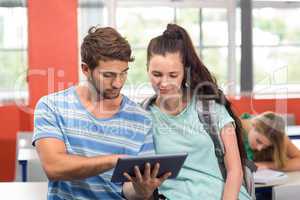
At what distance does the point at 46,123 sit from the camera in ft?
6.13

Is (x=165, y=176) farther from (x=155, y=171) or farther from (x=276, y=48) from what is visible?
(x=276, y=48)

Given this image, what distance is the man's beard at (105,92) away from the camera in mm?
1915

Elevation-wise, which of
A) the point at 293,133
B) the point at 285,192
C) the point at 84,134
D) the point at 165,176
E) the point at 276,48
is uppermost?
the point at 276,48

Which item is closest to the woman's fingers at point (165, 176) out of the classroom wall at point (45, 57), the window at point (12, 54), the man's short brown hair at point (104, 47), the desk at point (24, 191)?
the man's short brown hair at point (104, 47)

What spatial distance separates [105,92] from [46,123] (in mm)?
229

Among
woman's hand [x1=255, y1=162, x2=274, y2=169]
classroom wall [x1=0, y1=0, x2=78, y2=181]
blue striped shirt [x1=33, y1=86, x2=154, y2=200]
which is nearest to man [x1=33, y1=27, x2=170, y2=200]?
blue striped shirt [x1=33, y1=86, x2=154, y2=200]

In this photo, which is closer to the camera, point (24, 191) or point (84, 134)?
point (84, 134)

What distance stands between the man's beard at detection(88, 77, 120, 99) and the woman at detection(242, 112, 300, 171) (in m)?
1.68

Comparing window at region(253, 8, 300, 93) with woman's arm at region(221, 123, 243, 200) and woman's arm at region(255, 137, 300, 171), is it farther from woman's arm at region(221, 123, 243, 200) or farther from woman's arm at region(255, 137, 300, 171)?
woman's arm at region(221, 123, 243, 200)

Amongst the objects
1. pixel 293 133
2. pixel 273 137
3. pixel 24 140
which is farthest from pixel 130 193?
pixel 293 133

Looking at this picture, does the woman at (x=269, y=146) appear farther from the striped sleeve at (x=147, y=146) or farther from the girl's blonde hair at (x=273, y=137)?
the striped sleeve at (x=147, y=146)

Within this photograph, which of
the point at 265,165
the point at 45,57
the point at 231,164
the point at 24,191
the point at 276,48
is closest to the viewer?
the point at 231,164

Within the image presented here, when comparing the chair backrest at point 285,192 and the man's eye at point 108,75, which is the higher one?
the man's eye at point 108,75

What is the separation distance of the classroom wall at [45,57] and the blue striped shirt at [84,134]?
372cm
